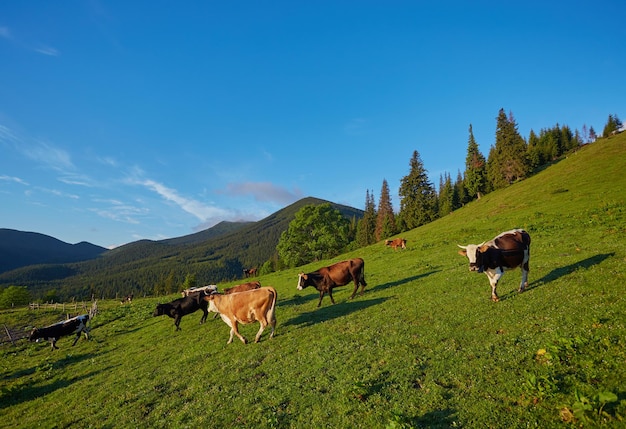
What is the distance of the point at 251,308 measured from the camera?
1398cm

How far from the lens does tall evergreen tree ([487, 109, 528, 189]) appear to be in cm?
6738

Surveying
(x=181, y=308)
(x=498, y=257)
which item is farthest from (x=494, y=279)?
(x=181, y=308)

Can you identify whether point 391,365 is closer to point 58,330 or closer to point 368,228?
point 58,330

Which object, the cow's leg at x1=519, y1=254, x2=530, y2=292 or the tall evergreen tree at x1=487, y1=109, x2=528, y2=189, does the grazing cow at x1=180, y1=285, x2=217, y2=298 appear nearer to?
the cow's leg at x1=519, y1=254, x2=530, y2=292

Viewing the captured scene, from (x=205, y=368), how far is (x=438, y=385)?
837 centimetres

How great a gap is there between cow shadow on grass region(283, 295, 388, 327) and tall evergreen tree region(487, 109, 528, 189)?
218ft

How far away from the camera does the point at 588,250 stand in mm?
17266

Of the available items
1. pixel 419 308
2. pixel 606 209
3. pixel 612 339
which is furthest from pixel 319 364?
pixel 606 209

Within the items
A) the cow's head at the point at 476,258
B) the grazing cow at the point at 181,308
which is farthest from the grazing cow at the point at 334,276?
the grazing cow at the point at 181,308

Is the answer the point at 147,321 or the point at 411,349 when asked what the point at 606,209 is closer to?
the point at 411,349

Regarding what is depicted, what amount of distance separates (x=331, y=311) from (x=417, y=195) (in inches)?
2399

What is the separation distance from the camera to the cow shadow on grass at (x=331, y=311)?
1534 cm

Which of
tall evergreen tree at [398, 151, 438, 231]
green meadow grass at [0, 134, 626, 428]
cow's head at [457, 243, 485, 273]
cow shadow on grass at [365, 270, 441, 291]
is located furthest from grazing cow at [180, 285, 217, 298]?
tall evergreen tree at [398, 151, 438, 231]

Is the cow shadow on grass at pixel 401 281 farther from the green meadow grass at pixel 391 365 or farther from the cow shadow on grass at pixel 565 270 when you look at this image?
the cow shadow on grass at pixel 565 270
